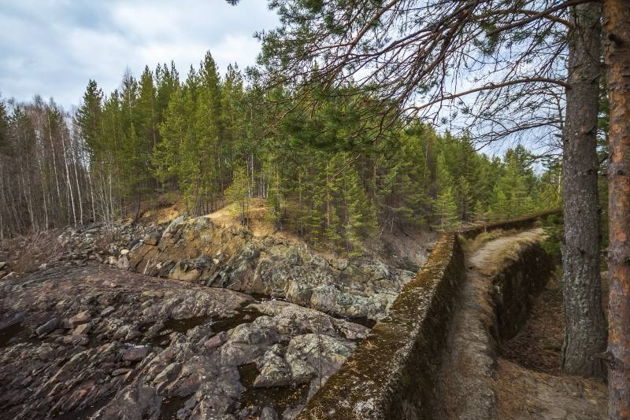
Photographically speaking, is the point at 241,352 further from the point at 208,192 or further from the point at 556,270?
the point at 208,192

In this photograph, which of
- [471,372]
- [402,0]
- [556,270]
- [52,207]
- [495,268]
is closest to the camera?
[402,0]

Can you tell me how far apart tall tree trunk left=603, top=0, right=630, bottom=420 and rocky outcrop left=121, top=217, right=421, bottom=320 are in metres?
10.6

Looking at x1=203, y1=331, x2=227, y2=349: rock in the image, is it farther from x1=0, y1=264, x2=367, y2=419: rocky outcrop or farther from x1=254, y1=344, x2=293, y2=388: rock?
x1=254, y1=344, x2=293, y2=388: rock

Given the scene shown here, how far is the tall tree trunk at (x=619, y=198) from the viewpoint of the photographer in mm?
2037

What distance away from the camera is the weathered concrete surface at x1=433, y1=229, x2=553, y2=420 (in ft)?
10.5

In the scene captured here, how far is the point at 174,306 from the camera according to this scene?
1126cm

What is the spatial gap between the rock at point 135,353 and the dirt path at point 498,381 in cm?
806

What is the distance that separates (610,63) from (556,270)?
1007cm

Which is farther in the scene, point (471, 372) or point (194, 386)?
point (194, 386)

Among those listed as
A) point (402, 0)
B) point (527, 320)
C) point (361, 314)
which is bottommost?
point (361, 314)

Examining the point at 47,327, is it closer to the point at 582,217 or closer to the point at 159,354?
the point at 159,354

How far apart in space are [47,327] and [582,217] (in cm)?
1454

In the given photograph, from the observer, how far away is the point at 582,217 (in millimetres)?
3648

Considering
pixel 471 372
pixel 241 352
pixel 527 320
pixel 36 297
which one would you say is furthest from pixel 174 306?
pixel 527 320
